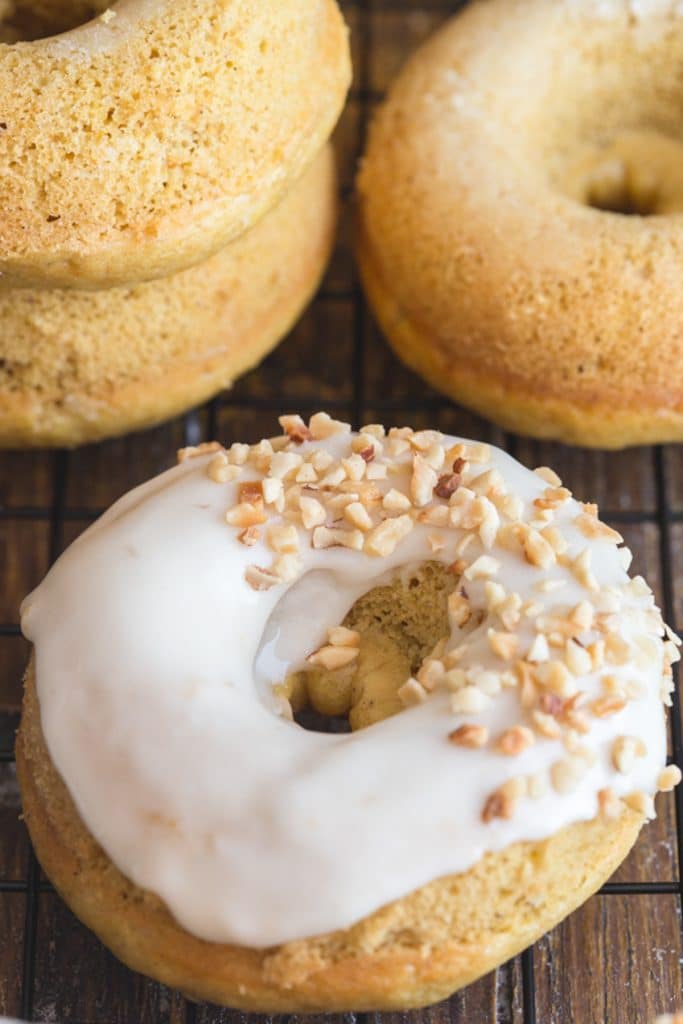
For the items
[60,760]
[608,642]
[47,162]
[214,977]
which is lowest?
[214,977]

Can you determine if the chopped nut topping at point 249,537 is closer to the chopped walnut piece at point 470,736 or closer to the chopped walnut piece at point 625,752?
the chopped walnut piece at point 470,736

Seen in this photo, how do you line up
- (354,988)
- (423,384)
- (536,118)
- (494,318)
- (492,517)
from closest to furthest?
(354,988) → (492,517) → (494,318) → (536,118) → (423,384)

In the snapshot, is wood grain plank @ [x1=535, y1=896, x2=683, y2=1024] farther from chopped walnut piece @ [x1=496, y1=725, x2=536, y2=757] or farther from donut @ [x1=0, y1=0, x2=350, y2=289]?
donut @ [x1=0, y1=0, x2=350, y2=289]

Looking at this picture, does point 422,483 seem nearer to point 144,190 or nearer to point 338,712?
point 338,712

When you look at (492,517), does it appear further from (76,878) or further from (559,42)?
(559,42)

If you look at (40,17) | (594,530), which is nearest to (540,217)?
(594,530)

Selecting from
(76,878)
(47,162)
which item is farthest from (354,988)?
(47,162)

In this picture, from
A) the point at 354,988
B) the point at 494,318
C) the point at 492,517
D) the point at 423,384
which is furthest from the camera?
the point at 423,384

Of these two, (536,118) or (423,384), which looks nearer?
(536,118)
